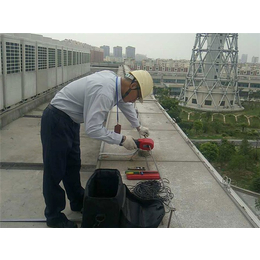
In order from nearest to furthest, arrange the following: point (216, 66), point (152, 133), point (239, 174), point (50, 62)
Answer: point (152, 133), point (50, 62), point (239, 174), point (216, 66)

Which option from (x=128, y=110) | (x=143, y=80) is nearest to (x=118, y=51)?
(x=128, y=110)

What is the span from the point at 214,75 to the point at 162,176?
31294 mm

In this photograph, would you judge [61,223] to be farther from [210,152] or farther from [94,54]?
[94,54]

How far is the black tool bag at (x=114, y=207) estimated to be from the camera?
6.55 feet

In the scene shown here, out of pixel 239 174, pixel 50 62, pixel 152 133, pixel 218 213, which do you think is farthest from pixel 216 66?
pixel 218 213

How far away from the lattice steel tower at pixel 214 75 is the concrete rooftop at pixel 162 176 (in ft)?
92.1

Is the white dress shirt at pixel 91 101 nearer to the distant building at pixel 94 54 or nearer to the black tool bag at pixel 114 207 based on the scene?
the black tool bag at pixel 114 207

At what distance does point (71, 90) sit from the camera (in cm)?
227

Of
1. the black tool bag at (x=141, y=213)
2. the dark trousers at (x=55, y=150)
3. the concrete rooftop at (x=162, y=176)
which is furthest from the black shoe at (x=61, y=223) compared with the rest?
the black tool bag at (x=141, y=213)

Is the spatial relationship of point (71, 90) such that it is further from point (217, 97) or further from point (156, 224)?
point (217, 97)

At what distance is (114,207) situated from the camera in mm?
1992

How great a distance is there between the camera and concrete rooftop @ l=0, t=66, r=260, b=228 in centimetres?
237

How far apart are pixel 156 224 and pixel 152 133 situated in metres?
2.67

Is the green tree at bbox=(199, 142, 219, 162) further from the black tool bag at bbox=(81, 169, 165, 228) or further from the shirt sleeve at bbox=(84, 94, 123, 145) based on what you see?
the shirt sleeve at bbox=(84, 94, 123, 145)
